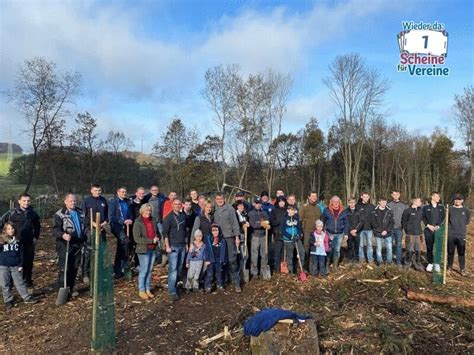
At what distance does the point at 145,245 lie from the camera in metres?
7.46

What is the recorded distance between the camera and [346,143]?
37.4m

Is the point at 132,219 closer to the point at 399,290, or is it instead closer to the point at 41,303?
the point at 41,303

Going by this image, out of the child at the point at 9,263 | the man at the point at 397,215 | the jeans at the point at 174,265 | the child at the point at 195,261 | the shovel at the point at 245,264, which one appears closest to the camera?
the child at the point at 9,263

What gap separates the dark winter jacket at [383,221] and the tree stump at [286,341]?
5.03m

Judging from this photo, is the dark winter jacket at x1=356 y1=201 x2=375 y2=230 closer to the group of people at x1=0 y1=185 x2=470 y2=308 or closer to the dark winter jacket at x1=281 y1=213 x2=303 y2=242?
the group of people at x1=0 y1=185 x2=470 y2=308

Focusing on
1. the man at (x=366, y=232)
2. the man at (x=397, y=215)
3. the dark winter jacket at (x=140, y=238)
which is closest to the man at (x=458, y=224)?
the man at (x=397, y=215)

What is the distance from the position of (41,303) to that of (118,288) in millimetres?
1367

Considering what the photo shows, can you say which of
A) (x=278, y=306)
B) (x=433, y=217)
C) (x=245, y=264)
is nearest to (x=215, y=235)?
(x=245, y=264)

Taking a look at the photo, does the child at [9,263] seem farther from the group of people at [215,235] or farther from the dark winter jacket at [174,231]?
the dark winter jacket at [174,231]

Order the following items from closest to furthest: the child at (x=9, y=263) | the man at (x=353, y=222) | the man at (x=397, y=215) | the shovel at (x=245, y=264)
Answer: the child at (x=9, y=263), the shovel at (x=245, y=264), the man at (x=353, y=222), the man at (x=397, y=215)

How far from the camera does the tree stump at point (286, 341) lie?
4734 mm

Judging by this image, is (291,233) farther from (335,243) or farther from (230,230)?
(230,230)

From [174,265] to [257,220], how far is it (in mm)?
1989

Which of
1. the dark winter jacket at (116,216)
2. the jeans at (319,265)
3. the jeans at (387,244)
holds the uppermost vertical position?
the dark winter jacket at (116,216)
